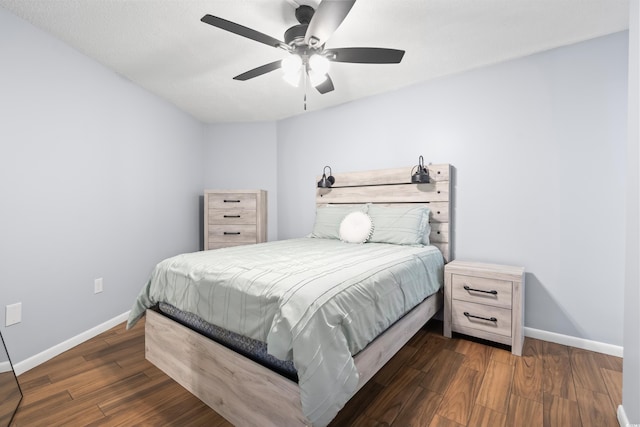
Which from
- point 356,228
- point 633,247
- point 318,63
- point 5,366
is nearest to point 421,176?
point 356,228

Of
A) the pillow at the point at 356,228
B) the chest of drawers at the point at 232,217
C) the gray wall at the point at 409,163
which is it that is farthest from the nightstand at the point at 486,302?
the chest of drawers at the point at 232,217

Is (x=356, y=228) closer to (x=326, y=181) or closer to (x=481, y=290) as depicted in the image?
(x=326, y=181)

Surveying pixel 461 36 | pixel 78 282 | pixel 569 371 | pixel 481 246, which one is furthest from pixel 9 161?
pixel 569 371

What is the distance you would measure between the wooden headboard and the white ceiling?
91 centimetres

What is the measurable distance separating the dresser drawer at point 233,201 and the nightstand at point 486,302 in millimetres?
2386

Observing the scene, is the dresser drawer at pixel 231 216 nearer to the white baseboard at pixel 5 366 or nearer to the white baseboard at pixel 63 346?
the white baseboard at pixel 63 346

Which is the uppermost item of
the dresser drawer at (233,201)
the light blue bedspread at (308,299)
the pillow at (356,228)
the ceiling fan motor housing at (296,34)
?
the ceiling fan motor housing at (296,34)

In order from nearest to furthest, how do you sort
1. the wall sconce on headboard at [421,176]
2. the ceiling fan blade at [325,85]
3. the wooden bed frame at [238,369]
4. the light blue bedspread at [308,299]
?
1. the light blue bedspread at [308,299]
2. the wooden bed frame at [238,369]
3. the ceiling fan blade at [325,85]
4. the wall sconce on headboard at [421,176]

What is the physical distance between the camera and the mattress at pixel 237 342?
121 centimetres

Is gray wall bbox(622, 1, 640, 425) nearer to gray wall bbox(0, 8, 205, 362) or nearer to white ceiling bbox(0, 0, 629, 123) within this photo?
white ceiling bbox(0, 0, 629, 123)

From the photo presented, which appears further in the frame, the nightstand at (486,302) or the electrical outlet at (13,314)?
the nightstand at (486,302)

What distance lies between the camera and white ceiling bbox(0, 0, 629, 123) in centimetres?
174

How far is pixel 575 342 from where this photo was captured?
210 centimetres

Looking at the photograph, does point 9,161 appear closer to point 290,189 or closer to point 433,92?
point 290,189
